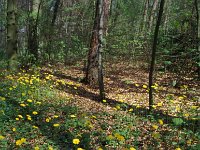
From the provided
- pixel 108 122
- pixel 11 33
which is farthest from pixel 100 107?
pixel 11 33

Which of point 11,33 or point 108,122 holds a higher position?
point 11,33

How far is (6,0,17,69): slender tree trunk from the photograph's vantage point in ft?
34.5

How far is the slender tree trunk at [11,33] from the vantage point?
34.5 feet

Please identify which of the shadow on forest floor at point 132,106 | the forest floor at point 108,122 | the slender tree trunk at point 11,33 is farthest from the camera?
the slender tree trunk at point 11,33

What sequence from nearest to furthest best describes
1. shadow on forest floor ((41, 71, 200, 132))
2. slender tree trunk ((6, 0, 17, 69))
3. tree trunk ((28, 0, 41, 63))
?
shadow on forest floor ((41, 71, 200, 132))
slender tree trunk ((6, 0, 17, 69))
tree trunk ((28, 0, 41, 63))

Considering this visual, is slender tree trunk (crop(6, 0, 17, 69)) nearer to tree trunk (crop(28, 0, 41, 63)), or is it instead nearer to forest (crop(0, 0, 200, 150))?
forest (crop(0, 0, 200, 150))

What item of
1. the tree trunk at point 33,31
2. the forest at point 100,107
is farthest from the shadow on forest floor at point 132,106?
the tree trunk at point 33,31

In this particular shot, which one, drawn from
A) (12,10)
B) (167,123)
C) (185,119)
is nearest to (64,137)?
(167,123)

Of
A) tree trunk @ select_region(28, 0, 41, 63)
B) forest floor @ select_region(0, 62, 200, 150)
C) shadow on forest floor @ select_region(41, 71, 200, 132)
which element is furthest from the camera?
tree trunk @ select_region(28, 0, 41, 63)

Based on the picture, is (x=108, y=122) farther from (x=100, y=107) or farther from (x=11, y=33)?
(x=11, y=33)

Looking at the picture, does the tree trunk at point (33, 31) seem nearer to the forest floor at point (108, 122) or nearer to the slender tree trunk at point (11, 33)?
the slender tree trunk at point (11, 33)

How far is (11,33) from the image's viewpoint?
10.7m

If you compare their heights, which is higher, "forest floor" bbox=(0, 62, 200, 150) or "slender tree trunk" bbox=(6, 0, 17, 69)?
"slender tree trunk" bbox=(6, 0, 17, 69)

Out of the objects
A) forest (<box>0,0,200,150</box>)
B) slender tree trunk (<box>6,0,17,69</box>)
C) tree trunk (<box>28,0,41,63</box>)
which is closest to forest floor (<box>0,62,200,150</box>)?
forest (<box>0,0,200,150</box>)
